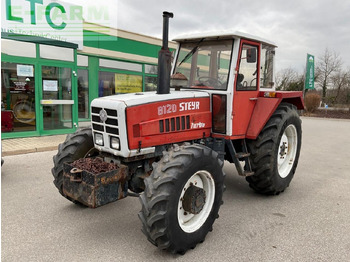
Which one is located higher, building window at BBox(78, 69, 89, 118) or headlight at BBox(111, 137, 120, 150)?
building window at BBox(78, 69, 89, 118)

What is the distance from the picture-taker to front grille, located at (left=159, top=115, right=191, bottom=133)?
3504 millimetres

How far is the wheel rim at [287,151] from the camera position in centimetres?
496

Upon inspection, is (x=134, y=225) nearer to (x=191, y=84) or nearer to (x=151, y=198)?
(x=151, y=198)

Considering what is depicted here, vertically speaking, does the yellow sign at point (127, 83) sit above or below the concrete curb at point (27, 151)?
above

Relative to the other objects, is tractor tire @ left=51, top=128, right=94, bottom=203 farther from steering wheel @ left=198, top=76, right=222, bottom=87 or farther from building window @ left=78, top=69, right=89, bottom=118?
building window @ left=78, top=69, right=89, bottom=118

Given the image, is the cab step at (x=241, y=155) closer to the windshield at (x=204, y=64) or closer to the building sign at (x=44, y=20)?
the windshield at (x=204, y=64)

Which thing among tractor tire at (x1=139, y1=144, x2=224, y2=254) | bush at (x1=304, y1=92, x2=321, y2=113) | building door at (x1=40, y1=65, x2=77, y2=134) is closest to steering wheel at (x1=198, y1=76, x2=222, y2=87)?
tractor tire at (x1=139, y1=144, x2=224, y2=254)

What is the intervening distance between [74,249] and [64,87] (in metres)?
7.99

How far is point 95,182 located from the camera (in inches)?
114

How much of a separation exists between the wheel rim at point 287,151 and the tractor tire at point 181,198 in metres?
2.09

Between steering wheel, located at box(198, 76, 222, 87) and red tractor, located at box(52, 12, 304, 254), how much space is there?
16 millimetres

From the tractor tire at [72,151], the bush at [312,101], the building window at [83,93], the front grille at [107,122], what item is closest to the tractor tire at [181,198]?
the front grille at [107,122]

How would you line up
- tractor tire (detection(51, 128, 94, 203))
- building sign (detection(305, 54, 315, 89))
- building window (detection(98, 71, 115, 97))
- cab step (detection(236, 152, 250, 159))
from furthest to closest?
1. building sign (detection(305, 54, 315, 89))
2. building window (detection(98, 71, 115, 97))
3. cab step (detection(236, 152, 250, 159))
4. tractor tire (detection(51, 128, 94, 203))

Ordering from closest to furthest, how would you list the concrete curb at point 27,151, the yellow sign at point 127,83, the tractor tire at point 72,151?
1. the tractor tire at point 72,151
2. the concrete curb at point 27,151
3. the yellow sign at point 127,83
